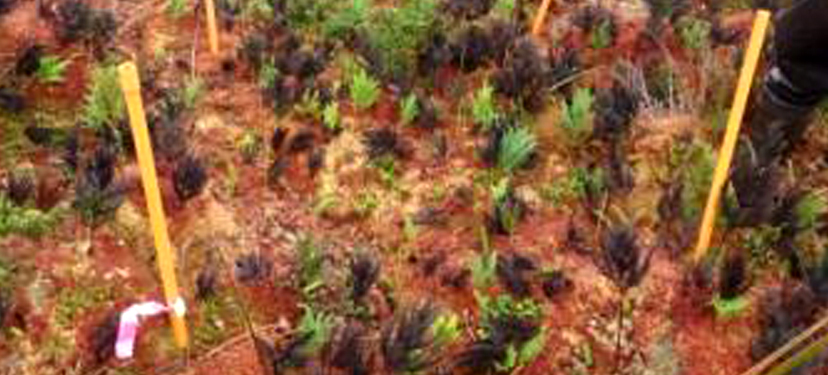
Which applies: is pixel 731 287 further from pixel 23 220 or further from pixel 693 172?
pixel 23 220

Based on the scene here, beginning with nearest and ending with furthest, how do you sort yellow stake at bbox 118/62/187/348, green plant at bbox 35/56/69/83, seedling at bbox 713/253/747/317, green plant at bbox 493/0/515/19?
yellow stake at bbox 118/62/187/348 < seedling at bbox 713/253/747/317 < green plant at bbox 35/56/69/83 < green plant at bbox 493/0/515/19

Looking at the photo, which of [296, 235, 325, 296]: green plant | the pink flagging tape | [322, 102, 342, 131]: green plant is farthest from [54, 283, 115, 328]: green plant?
[322, 102, 342, 131]: green plant

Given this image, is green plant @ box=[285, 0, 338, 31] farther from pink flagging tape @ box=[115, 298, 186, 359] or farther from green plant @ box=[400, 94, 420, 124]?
pink flagging tape @ box=[115, 298, 186, 359]

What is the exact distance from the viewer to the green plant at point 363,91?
4953 millimetres

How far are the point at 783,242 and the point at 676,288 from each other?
55 cm

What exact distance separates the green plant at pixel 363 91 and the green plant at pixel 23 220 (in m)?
1.60

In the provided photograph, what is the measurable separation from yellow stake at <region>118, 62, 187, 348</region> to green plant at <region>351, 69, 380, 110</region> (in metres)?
1.69

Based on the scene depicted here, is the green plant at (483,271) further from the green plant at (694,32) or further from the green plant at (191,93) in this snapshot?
the green plant at (694,32)

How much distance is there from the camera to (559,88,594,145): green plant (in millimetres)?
4871

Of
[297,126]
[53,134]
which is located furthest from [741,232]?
[53,134]

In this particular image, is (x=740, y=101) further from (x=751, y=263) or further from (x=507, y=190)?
(x=507, y=190)

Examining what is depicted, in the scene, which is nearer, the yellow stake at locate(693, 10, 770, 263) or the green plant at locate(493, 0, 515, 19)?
the yellow stake at locate(693, 10, 770, 263)

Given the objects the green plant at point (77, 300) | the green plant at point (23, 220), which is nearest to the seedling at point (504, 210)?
the green plant at point (77, 300)

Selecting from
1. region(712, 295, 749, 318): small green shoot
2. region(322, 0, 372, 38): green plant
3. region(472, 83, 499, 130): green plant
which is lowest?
region(712, 295, 749, 318): small green shoot
